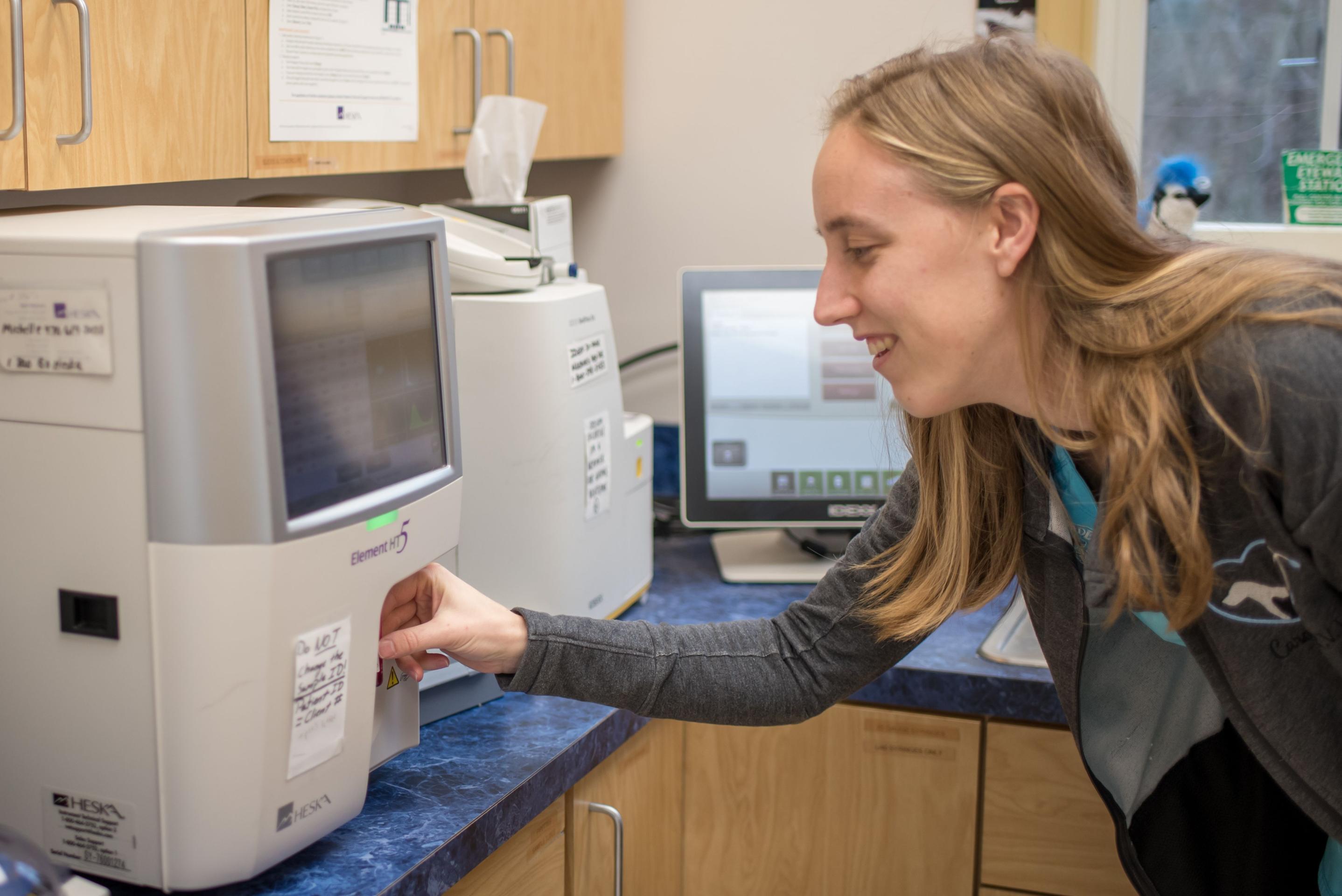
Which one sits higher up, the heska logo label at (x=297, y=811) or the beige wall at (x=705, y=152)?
the beige wall at (x=705, y=152)

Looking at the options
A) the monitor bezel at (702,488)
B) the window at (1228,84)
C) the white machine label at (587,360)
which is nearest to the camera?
the white machine label at (587,360)

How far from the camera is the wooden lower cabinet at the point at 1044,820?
4.94 ft

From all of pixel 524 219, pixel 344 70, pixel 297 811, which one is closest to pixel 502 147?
pixel 524 219

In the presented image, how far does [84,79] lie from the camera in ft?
3.40

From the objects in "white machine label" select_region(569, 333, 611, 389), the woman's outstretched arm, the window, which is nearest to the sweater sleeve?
the woman's outstretched arm

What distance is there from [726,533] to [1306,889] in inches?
42.3

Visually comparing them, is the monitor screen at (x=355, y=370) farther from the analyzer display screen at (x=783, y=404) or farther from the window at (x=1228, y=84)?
the window at (x=1228, y=84)

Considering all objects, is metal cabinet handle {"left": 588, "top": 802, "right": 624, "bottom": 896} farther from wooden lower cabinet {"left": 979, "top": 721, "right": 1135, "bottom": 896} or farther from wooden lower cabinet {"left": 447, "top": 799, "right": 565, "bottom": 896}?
wooden lower cabinet {"left": 979, "top": 721, "right": 1135, "bottom": 896}

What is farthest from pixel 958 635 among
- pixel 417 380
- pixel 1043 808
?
pixel 417 380

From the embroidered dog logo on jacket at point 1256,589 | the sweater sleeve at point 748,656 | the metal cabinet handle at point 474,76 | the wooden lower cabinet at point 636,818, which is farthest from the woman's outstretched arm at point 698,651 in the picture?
the metal cabinet handle at point 474,76

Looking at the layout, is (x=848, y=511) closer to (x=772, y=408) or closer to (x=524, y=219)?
(x=772, y=408)

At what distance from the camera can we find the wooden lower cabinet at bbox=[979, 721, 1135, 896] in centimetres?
151

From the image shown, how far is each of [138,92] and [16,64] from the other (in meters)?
0.15

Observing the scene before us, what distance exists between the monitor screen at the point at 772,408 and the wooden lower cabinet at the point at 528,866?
667 mm
